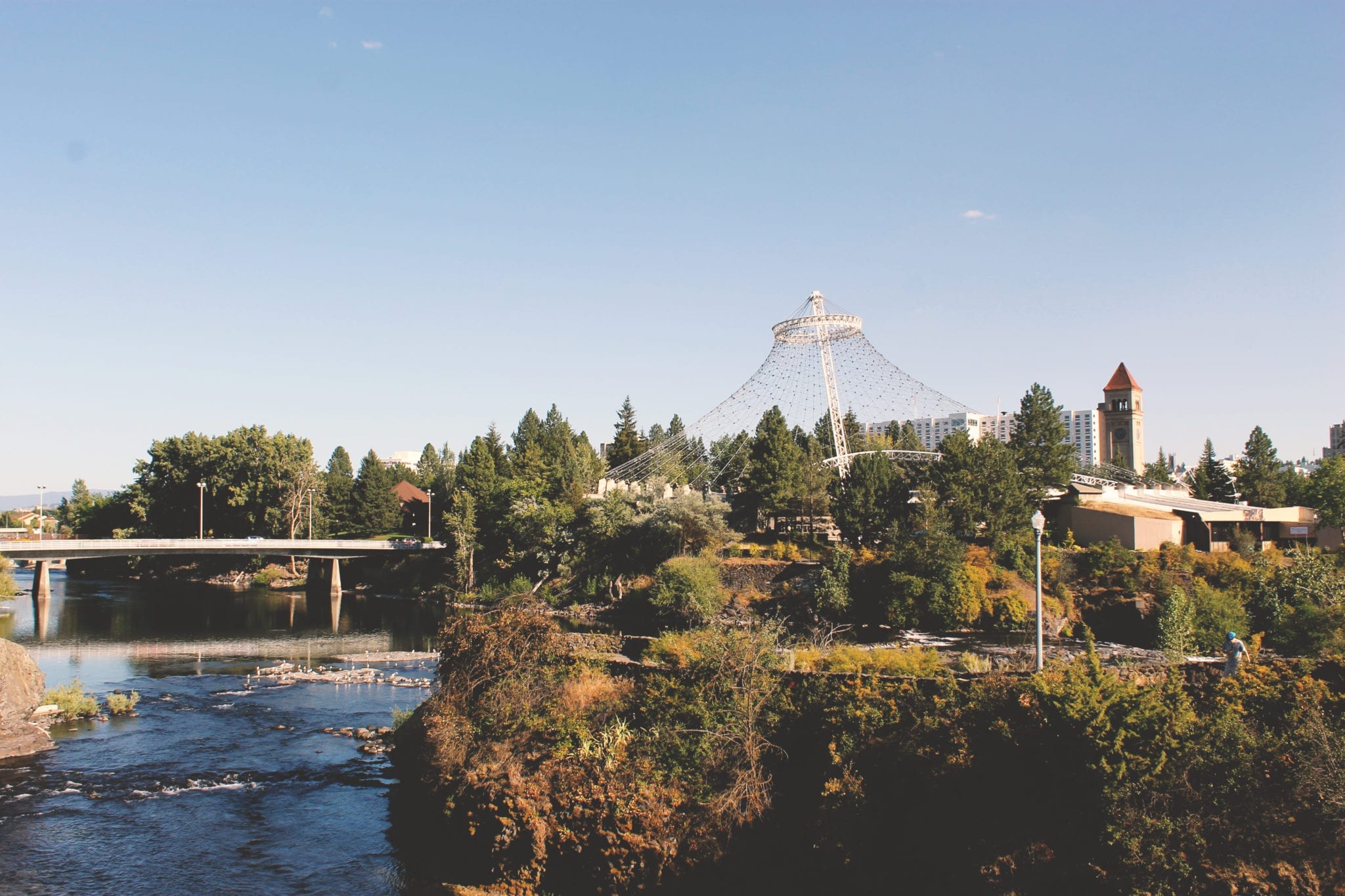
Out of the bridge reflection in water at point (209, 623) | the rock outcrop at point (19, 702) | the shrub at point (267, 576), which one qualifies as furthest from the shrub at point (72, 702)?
the shrub at point (267, 576)

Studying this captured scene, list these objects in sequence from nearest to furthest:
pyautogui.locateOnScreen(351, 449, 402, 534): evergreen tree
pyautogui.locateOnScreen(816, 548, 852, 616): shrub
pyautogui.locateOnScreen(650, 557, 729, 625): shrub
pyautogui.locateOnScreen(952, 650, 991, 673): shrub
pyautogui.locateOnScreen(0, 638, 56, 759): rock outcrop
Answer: pyautogui.locateOnScreen(952, 650, 991, 673): shrub < pyautogui.locateOnScreen(0, 638, 56, 759): rock outcrop < pyautogui.locateOnScreen(816, 548, 852, 616): shrub < pyautogui.locateOnScreen(650, 557, 729, 625): shrub < pyautogui.locateOnScreen(351, 449, 402, 534): evergreen tree

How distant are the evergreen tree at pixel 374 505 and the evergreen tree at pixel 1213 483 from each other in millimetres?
71428

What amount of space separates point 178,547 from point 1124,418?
108 metres

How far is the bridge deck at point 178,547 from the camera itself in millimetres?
60281

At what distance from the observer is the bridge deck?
198 feet

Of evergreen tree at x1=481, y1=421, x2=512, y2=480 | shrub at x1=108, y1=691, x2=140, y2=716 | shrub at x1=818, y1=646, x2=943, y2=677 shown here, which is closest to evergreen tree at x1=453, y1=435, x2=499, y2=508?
evergreen tree at x1=481, y1=421, x2=512, y2=480

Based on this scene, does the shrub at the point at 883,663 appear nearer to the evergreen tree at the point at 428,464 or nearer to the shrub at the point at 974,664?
the shrub at the point at 974,664

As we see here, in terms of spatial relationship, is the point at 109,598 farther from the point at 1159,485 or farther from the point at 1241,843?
the point at 1159,485

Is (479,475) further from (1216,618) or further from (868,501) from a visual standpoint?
(1216,618)

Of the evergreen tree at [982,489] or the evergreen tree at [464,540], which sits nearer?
the evergreen tree at [982,489]

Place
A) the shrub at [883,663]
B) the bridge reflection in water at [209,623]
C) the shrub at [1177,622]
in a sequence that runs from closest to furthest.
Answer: the shrub at [883,663] → the shrub at [1177,622] → the bridge reflection in water at [209,623]

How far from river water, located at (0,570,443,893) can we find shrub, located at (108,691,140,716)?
0.39 m

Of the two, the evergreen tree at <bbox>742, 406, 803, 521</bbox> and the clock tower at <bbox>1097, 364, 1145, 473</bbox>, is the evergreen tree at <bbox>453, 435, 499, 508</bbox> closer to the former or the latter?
the evergreen tree at <bbox>742, 406, 803, 521</bbox>

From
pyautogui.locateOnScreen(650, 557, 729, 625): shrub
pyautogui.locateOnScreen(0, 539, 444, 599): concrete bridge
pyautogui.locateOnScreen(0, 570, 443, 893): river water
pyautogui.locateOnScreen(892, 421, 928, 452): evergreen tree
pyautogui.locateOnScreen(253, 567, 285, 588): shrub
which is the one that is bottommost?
pyautogui.locateOnScreen(0, 570, 443, 893): river water
